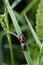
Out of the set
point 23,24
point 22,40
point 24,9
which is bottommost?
point 22,40

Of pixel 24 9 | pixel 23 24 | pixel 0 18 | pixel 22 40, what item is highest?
pixel 24 9

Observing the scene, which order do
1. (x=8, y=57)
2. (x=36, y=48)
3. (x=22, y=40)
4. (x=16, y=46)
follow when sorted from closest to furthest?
(x=22, y=40) → (x=36, y=48) → (x=16, y=46) → (x=8, y=57)

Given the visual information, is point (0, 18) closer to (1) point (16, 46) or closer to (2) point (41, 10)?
(2) point (41, 10)

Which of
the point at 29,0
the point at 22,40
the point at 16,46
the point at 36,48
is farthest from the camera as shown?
the point at 29,0

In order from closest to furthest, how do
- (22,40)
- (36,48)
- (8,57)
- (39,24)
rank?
(22,40) → (39,24) → (36,48) → (8,57)

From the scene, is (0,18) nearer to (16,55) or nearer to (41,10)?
(41,10)

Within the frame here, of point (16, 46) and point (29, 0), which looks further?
point (29, 0)

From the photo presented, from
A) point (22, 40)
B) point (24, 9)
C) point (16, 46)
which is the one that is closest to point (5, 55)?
point (16, 46)

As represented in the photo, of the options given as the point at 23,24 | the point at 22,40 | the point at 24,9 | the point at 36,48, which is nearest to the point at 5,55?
the point at 23,24

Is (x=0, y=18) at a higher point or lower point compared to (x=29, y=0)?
lower
